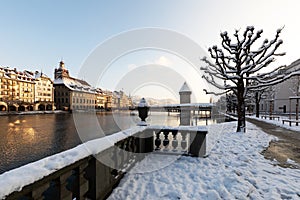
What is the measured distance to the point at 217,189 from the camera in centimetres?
334

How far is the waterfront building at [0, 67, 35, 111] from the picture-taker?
48469mm

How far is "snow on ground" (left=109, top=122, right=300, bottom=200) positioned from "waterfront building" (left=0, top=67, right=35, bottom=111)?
59.9 meters

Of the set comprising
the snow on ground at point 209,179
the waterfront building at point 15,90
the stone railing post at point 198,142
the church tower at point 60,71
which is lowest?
the snow on ground at point 209,179

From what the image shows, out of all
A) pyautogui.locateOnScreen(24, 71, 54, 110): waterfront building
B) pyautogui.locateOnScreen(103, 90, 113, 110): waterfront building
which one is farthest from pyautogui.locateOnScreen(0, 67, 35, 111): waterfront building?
pyautogui.locateOnScreen(103, 90, 113, 110): waterfront building

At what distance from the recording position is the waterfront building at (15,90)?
48469mm

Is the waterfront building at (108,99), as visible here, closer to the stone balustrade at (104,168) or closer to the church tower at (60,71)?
the church tower at (60,71)

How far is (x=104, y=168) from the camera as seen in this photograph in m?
3.12

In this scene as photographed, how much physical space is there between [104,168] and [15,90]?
210 feet

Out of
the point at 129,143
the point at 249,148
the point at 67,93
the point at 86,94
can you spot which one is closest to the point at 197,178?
the point at 129,143

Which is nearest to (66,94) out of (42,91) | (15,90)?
(42,91)

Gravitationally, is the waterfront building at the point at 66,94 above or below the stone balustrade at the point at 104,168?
above

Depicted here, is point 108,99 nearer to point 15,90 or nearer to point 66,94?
point 66,94

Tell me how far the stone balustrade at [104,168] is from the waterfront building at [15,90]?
193 ft

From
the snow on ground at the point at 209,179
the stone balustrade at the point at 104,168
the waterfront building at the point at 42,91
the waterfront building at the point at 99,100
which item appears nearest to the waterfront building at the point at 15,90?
the waterfront building at the point at 42,91
